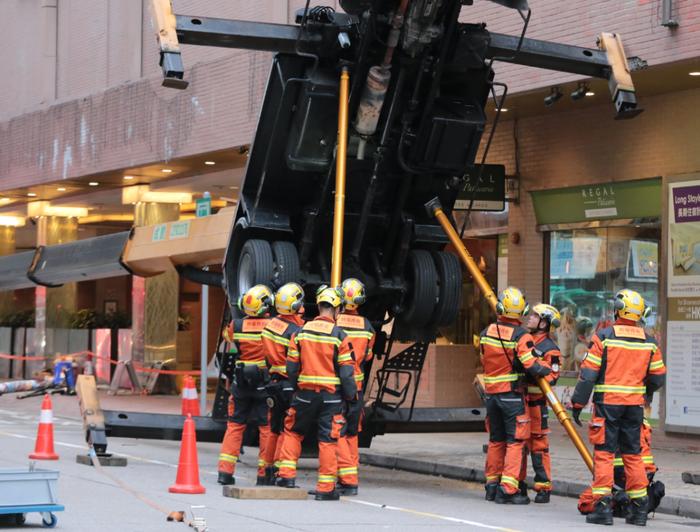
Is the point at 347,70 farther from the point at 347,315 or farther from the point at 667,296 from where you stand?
the point at 667,296

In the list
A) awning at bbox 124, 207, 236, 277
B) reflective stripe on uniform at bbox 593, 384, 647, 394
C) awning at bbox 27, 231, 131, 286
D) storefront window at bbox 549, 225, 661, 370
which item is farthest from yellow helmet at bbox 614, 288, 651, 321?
awning at bbox 27, 231, 131, 286

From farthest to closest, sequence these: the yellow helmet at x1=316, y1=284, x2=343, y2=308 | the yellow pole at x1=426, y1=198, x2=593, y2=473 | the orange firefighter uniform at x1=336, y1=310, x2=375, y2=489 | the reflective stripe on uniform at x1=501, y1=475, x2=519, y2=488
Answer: the orange firefighter uniform at x1=336, y1=310, x2=375, y2=489 < the reflective stripe on uniform at x1=501, y1=475, x2=519, y2=488 < the yellow pole at x1=426, y1=198, x2=593, y2=473 < the yellow helmet at x1=316, y1=284, x2=343, y2=308

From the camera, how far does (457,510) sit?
40.6ft

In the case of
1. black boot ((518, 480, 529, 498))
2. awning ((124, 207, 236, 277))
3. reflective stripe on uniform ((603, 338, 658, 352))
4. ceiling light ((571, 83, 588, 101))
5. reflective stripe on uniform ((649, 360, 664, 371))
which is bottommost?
black boot ((518, 480, 529, 498))

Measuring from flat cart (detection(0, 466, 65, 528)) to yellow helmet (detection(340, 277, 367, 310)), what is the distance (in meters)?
3.68

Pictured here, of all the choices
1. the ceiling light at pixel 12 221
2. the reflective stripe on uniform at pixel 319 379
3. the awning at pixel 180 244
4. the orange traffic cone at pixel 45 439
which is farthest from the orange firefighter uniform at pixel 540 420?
the ceiling light at pixel 12 221

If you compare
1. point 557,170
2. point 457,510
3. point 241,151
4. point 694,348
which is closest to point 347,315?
point 457,510

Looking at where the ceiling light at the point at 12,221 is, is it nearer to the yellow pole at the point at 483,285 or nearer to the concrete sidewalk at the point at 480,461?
the concrete sidewalk at the point at 480,461

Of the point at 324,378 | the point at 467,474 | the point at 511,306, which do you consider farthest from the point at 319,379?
the point at 467,474

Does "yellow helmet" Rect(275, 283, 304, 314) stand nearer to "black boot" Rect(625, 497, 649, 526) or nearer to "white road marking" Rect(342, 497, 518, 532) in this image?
"white road marking" Rect(342, 497, 518, 532)

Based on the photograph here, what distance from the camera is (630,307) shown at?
466 inches

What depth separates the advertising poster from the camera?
17359mm

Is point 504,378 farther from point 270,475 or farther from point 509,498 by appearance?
point 270,475

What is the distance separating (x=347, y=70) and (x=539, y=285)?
8.31 m
